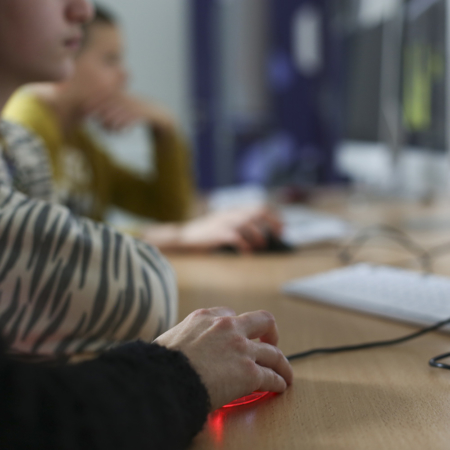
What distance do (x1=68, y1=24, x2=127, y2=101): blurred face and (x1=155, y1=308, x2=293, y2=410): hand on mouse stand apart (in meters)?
1.18

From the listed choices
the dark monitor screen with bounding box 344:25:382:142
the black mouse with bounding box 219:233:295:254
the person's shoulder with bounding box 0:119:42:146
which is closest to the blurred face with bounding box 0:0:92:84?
the person's shoulder with bounding box 0:119:42:146

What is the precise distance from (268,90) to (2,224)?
3245mm

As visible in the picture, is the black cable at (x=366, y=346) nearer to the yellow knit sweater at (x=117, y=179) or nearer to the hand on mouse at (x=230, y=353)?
the hand on mouse at (x=230, y=353)

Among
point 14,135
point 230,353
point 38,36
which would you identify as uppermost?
point 38,36

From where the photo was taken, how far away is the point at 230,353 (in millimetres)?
449

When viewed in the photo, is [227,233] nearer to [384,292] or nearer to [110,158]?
[384,292]

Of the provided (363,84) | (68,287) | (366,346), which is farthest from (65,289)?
(363,84)

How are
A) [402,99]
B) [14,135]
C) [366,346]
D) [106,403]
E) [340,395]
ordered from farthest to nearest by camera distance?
1. [402,99]
2. [14,135]
3. [366,346]
4. [340,395]
5. [106,403]

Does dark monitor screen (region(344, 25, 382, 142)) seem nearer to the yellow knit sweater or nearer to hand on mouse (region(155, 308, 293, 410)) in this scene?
the yellow knit sweater

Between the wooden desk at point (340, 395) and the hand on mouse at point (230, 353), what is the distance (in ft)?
0.07

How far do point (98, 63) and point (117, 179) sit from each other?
1.29ft

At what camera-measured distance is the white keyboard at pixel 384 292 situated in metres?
0.65

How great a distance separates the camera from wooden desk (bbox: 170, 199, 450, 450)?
0.39m

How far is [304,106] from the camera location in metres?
3.57
